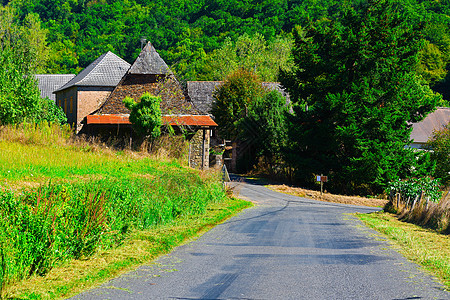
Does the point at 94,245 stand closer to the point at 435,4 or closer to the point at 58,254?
the point at 58,254

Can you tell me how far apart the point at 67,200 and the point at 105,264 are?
143 centimetres

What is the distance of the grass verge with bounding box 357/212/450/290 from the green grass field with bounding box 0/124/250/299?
207 inches

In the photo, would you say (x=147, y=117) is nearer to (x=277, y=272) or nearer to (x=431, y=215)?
(x=431, y=215)

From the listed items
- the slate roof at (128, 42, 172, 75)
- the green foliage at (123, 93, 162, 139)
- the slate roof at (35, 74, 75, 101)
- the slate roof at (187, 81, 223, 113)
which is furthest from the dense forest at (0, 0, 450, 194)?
the slate roof at (35, 74, 75, 101)

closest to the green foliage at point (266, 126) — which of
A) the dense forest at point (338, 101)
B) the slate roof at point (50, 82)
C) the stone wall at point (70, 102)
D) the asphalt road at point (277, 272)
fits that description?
the dense forest at point (338, 101)

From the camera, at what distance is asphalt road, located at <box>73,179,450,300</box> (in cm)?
739

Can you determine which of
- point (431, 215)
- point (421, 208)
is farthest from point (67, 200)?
point (421, 208)

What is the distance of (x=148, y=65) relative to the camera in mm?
39406

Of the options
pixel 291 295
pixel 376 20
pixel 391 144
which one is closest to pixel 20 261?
pixel 291 295

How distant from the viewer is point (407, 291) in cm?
759

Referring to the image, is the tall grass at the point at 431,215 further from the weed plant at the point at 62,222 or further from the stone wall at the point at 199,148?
the stone wall at the point at 199,148

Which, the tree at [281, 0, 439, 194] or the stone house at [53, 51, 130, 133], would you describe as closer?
the tree at [281, 0, 439, 194]

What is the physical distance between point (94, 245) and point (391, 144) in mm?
33495

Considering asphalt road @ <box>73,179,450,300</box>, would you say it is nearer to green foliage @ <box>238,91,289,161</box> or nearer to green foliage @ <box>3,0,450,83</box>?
green foliage @ <box>238,91,289,161</box>
